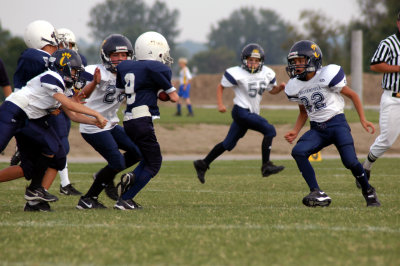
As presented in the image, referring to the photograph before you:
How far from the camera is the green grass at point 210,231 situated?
4129mm

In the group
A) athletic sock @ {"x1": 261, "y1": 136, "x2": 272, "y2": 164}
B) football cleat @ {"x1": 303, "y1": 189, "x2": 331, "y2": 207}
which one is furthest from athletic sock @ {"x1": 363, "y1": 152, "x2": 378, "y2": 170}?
football cleat @ {"x1": 303, "y1": 189, "x2": 331, "y2": 207}

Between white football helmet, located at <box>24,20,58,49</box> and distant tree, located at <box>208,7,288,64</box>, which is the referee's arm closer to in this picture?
white football helmet, located at <box>24,20,58,49</box>

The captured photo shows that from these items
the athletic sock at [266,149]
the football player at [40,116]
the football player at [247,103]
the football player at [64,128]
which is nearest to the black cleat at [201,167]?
the football player at [247,103]

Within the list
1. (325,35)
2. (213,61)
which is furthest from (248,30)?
(325,35)

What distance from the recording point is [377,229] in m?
5.01

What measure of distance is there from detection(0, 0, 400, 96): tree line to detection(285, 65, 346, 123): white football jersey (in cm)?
4568

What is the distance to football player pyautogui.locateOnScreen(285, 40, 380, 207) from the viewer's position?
6.76 m

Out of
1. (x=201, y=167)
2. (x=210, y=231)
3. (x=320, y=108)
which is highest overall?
(x=320, y=108)

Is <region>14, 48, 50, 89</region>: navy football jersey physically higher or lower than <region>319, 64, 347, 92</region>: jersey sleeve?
higher

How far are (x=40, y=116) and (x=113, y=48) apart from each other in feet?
3.63

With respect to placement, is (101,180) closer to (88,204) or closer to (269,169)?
(88,204)

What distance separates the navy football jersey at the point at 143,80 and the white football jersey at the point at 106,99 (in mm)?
580

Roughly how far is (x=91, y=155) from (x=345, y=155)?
10.5m

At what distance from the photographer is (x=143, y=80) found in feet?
21.2
